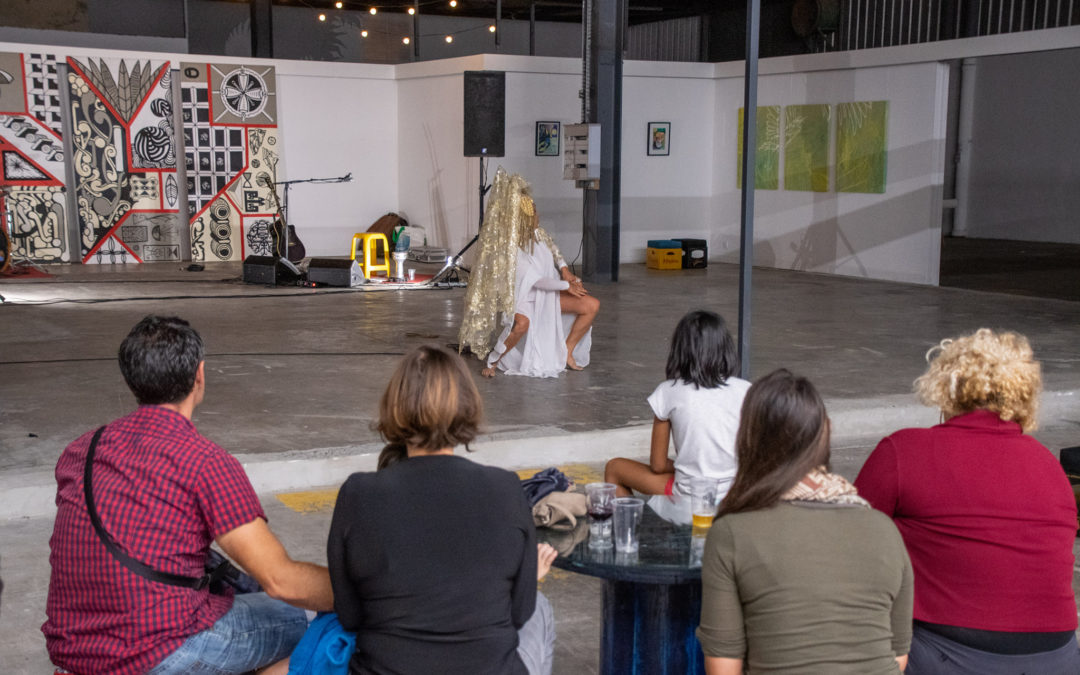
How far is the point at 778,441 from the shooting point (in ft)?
7.14

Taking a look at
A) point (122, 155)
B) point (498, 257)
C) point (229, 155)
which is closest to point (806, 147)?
point (229, 155)

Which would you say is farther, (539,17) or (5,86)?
(539,17)

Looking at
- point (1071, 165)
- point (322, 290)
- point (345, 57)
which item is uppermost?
point (345, 57)

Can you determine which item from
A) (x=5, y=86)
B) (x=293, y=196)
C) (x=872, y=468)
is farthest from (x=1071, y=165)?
(x=872, y=468)

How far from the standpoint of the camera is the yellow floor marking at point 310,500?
505 centimetres

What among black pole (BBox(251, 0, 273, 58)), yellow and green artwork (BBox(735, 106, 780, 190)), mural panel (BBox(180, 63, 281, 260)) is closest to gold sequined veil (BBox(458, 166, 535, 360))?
yellow and green artwork (BBox(735, 106, 780, 190))

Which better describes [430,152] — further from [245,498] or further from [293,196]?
[245,498]

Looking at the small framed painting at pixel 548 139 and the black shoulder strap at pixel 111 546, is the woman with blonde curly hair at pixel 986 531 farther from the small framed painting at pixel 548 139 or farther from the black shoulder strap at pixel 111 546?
the small framed painting at pixel 548 139

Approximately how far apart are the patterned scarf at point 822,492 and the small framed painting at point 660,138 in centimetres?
1407

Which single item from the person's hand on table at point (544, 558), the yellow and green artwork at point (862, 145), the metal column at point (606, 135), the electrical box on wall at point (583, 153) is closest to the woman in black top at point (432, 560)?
the person's hand on table at point (544, 558)

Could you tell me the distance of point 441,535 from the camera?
7.09 ft

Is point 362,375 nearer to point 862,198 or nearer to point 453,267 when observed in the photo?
point 453,267

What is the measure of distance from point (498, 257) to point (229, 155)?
9.33 m

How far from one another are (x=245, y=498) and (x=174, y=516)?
15cm
